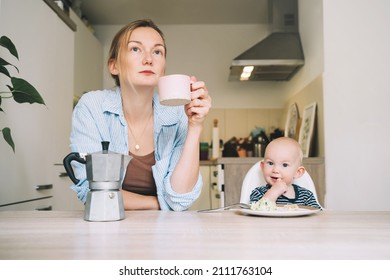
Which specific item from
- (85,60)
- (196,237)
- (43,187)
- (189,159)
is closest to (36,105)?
(43,187)

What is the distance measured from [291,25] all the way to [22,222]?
2656 millimetres

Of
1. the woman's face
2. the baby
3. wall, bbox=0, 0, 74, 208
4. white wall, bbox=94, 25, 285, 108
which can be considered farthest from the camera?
white wall, bbox=94, 25, 285, 108

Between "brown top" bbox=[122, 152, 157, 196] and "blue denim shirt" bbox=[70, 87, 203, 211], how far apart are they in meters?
0.04

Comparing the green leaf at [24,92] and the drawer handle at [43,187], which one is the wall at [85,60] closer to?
the drawer handle at [43,187]

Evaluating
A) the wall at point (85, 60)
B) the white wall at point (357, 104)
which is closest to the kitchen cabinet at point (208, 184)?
the wall at point (85, 60)

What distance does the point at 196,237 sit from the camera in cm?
65

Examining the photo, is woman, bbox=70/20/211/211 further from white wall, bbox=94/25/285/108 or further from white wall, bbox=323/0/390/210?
white wall, bbox=94/25/285/108

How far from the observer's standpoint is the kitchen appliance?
84 centimetres

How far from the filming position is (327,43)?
2.19m

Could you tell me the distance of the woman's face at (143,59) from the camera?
1.18m

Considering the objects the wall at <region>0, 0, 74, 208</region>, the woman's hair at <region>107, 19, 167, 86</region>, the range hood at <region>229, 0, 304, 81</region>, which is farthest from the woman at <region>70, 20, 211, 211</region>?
the range hood at <region>229, 0, 304, 81</region>

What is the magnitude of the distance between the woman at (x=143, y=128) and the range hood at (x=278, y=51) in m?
1.63

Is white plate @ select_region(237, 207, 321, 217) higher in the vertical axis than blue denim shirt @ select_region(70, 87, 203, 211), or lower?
lower
